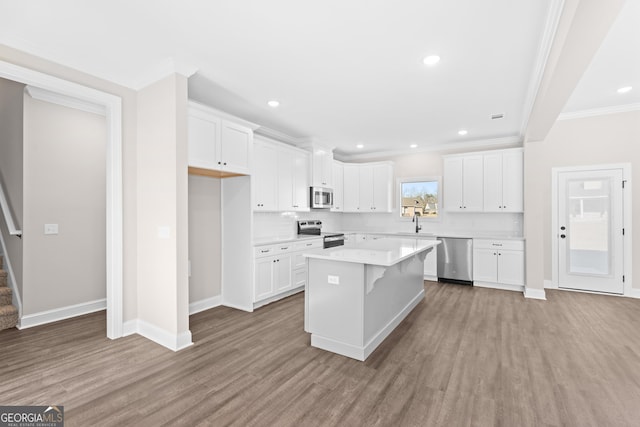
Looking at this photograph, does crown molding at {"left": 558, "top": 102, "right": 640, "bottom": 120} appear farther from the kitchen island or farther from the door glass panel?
the kitchen island

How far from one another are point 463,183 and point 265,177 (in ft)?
12.6

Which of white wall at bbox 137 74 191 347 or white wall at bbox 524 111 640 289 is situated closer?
white wall at bbox 137 74 191 347

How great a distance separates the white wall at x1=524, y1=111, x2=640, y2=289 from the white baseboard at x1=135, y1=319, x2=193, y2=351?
16.4 ft

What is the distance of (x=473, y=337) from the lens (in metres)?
3.21

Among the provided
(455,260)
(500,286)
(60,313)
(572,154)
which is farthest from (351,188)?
(60,313)

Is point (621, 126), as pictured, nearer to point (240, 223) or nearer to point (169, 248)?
point (240, 223)

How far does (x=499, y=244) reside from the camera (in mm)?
5180

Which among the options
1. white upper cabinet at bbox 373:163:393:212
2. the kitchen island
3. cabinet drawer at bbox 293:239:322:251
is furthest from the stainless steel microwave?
the kitchen island

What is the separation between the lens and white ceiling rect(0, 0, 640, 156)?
2.16m

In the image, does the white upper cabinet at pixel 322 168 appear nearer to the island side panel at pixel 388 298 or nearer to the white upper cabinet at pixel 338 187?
the white upper cabinet at pixel 338 187

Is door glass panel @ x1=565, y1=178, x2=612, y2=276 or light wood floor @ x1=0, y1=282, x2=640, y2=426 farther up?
door glass panel @ x1=565, y1=178, x2=612, y2=276

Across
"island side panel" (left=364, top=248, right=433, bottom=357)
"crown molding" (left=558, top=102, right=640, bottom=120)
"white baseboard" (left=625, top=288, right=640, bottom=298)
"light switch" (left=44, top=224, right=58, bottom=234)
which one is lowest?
"white baseboard" (left=625, top=288, right=640, bottom=298)

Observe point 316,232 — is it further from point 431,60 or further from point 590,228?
point 590,228

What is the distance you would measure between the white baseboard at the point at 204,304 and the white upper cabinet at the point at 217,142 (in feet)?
5.81
